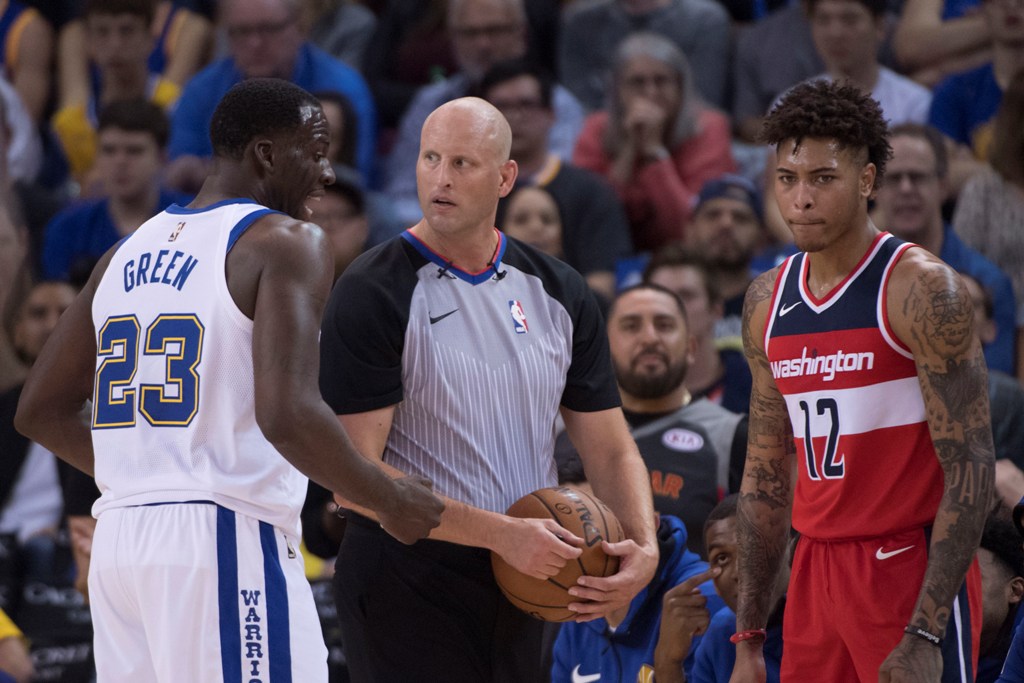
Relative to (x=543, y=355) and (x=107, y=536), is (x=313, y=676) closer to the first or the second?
(x=107, y=536)

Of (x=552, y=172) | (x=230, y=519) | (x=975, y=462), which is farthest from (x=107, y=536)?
(x=552, y=172)

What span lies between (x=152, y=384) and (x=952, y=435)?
91.8 inches

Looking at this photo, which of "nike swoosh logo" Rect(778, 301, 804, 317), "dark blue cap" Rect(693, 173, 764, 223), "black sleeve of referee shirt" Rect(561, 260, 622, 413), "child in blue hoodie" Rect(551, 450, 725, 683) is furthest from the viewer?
"dark blue cap" Rect(693, 173, 764, 223)

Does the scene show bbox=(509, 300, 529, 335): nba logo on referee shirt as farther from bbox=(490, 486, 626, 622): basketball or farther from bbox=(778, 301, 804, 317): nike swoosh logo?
bbox=(778, 301, 804, 317): nike swoosh logo

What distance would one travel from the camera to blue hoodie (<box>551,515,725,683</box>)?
599 cm

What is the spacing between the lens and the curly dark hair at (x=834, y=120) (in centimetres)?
457

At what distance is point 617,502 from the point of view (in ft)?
16.0

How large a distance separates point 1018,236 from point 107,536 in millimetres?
6192

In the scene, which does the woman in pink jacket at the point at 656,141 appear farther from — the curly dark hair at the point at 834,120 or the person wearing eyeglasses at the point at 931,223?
the curly dark hair at the point at 834,120

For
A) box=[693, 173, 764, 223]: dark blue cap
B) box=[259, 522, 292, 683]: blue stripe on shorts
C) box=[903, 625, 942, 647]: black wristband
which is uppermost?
box=[693, 173, 764, 223]: dark blue cap

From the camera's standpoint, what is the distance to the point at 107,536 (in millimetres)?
4070

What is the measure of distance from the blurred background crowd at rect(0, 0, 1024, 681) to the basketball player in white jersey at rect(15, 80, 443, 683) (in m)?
3.09

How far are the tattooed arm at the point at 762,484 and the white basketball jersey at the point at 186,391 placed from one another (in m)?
1.58

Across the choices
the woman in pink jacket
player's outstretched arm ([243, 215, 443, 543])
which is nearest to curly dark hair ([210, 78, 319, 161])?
player's outstretched arm ([243, 215, 443, 543])
